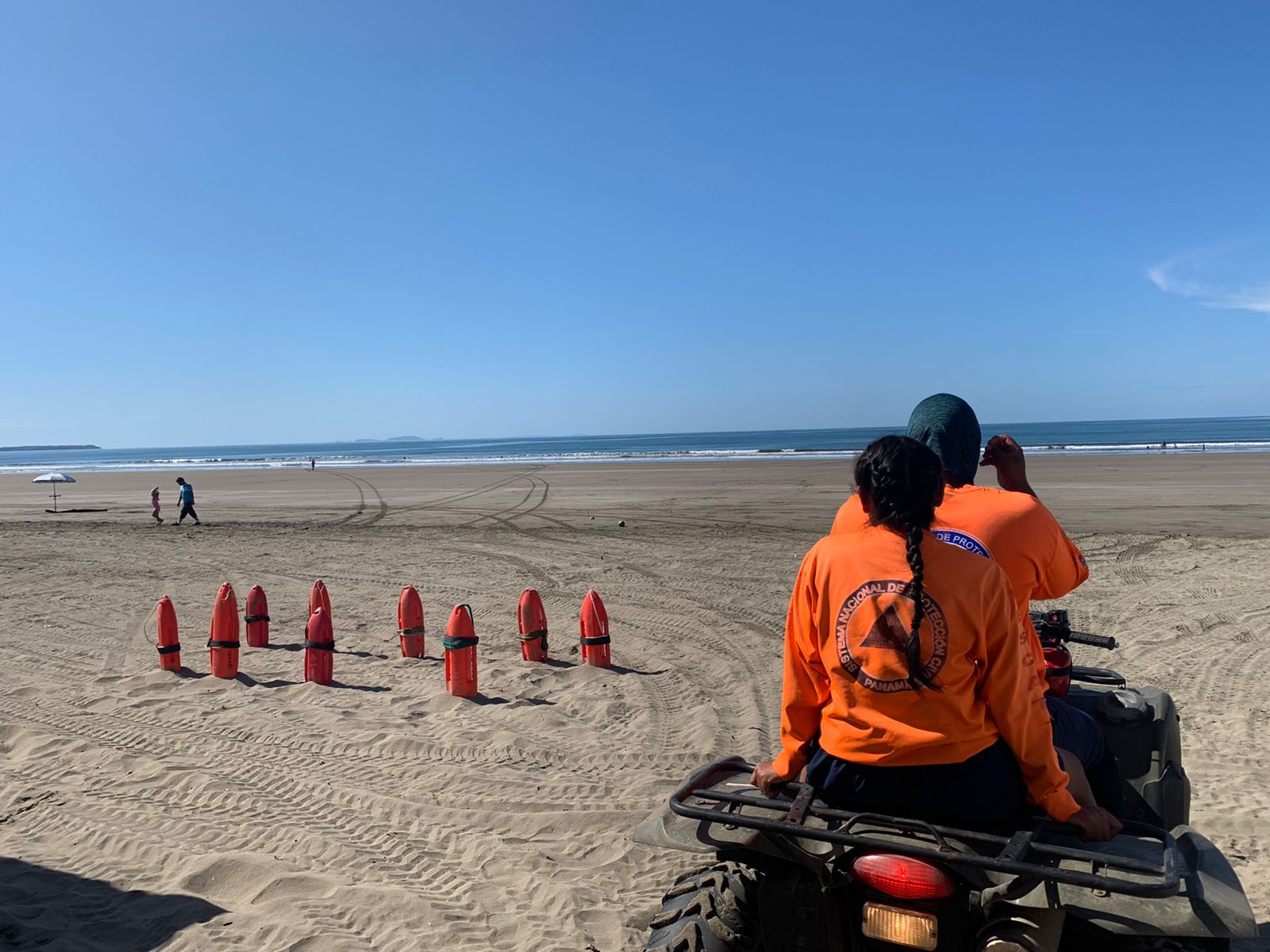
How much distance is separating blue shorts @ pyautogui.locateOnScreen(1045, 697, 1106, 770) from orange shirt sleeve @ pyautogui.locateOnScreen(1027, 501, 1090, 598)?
1.23 feet

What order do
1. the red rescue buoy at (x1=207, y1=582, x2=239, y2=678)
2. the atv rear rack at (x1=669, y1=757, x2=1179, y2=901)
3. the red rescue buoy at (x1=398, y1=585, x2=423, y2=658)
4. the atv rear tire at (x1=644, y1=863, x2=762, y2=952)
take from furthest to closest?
Result: the red rescue buoy at (x1=398, y1=585, x2=423, y2=658)
the red rescue buoy at (x1=207, y1=582, x2=239, y2=678)
the atv rear tire at (x1=644, y1=863, x2=762, y2=952)
the atv rear rack at (x1=669, y1=757, x2=1179, y2=901)

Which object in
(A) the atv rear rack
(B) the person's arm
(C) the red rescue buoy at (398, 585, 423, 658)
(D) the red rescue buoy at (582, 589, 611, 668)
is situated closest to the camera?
(A) the atv rear rack

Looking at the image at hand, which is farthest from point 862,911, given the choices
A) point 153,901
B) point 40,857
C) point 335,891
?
point 40,857

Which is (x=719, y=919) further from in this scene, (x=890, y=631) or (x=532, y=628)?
(x=532, y=628)

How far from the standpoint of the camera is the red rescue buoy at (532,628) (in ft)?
26.9

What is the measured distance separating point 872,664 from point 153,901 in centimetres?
386

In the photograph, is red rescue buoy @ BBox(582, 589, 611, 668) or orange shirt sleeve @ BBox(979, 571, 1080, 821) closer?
orange shirt sleeve @ BBox(979, 571, 1080, 821)

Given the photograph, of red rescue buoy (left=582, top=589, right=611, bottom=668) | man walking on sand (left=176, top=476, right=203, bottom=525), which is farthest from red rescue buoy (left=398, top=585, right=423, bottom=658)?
man walking on sand (left=176, top=476, right=203, bottom=525)

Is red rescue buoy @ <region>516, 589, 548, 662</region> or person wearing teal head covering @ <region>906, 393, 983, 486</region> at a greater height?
person wearing teal head covering @ <region>906, 393, 983, 486</region>

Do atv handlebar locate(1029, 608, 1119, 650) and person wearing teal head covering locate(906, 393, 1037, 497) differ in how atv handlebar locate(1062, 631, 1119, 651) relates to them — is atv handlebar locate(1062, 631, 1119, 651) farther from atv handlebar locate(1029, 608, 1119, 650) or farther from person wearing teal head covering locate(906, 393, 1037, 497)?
person wearing teal head covering locate(906, 393, 1037, 497)

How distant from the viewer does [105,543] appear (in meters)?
18.4

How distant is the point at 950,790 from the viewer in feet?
7.60

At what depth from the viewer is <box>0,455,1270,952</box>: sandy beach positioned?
4.18m

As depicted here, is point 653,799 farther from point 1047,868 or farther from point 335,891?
→ point 1047,868
